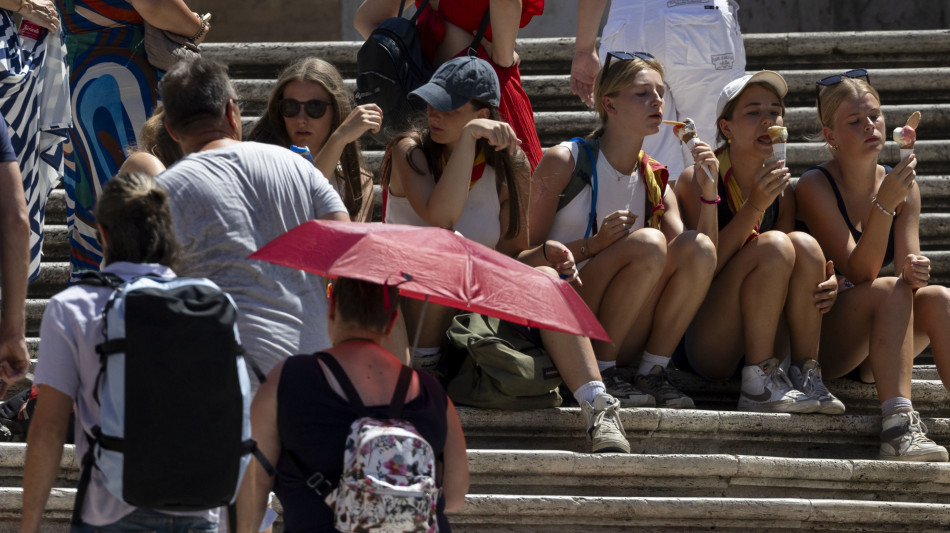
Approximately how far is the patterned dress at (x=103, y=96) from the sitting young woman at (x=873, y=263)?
2740 mm

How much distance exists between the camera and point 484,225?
4879 mm

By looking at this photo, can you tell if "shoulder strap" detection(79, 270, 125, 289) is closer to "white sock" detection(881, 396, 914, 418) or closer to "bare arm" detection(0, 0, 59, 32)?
"bare arm" detection(0, 0, 59, 32)

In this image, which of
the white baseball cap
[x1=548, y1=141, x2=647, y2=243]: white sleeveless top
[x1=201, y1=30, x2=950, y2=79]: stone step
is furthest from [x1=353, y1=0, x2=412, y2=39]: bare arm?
[x1=201, y1=30, x2=950, y2=79]: stone step

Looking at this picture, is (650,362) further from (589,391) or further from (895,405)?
(895,405)

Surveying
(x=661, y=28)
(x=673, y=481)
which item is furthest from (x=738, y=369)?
(x=661, y=28)

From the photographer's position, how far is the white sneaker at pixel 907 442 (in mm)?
4723

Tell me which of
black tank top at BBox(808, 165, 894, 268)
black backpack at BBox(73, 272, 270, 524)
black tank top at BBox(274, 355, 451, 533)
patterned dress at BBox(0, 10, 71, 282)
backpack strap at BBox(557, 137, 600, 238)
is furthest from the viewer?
black tank top at BBox(808, 165, 894, 268)

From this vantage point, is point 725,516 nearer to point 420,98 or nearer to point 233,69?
point 420,98

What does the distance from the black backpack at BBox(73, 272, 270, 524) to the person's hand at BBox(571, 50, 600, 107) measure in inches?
130

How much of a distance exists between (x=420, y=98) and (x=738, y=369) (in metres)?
1.74

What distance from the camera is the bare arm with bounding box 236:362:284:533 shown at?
280 cm

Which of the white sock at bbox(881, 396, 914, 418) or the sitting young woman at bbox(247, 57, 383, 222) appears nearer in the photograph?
the sitting young woman at bbox(247, 57, 383, 222)

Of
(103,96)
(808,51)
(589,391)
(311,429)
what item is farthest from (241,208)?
(808,51)

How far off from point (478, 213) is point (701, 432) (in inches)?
46.8
